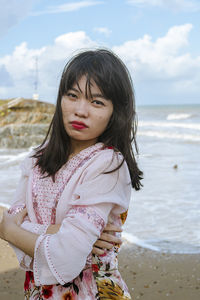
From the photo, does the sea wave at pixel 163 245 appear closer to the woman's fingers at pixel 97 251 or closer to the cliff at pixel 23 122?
the woman's fingers at pixel 97 251

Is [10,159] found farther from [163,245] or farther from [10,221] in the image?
[10,221]

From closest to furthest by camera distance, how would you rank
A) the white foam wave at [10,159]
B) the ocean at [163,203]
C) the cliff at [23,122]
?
the ocean at [163,203] < the white foam wave at [10,159] < the cliff at [23,122]

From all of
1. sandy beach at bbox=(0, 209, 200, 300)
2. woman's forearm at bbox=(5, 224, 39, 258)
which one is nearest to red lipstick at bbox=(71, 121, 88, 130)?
woman's forearm at bbox=(5, 224, 39, 258)

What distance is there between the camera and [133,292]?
3.76 m

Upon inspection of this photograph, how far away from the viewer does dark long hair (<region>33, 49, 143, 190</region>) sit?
1.56 m

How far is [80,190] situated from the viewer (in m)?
1.44

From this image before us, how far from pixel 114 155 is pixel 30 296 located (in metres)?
0.66

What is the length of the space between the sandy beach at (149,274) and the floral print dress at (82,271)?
229cm

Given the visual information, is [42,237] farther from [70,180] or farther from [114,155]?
[114,155]

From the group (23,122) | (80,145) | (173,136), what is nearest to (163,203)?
(80,145)

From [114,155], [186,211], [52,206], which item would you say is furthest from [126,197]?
[186,211]

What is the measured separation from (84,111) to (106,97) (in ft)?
0.35

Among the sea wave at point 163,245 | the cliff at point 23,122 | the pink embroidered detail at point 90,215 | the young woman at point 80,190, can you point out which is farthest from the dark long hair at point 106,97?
the cliff at point 23,122

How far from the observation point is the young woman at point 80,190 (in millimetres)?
1400
